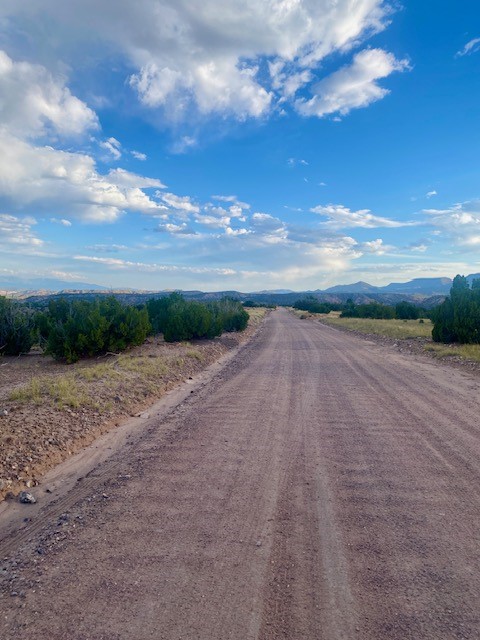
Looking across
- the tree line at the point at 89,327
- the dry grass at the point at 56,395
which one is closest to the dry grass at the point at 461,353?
the tree line at the point at 89,327

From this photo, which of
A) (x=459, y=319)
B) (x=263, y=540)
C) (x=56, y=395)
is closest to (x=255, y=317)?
(x=459, y=319)

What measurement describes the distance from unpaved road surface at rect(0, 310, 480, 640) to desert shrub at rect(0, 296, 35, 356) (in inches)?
654

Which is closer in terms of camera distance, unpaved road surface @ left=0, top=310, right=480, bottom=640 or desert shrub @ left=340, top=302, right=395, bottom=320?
unpaved road surface @ left=0, top=310, right=480, bottom=640

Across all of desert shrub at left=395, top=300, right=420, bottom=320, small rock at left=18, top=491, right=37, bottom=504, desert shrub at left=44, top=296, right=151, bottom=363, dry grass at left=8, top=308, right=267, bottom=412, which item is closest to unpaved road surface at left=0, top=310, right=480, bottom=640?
small rock at left=18, top=491, right=37, bottom=504

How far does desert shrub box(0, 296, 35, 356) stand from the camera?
72.4 feet

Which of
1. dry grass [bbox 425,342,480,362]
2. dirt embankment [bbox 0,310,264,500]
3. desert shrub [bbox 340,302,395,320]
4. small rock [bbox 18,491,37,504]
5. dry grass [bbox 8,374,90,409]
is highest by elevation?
desert shrub [bbox 340,302,395,320]

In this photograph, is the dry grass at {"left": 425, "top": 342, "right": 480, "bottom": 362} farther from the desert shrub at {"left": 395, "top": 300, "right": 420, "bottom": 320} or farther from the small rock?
the desert shrub at {"left": 395, "top": 300, "right": 420, "bottom": 320}

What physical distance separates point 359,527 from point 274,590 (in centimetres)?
141

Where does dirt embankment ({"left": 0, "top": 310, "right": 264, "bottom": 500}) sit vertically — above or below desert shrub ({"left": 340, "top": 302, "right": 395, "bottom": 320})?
below

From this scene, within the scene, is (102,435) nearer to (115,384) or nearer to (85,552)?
(115,384)

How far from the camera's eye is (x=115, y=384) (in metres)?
11.8

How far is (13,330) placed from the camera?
22.1 metres

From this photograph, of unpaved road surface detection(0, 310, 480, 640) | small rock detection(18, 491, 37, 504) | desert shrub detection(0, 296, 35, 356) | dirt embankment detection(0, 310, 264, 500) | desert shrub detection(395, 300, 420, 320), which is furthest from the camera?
desert shrub detection(395, 300, 420, 320)

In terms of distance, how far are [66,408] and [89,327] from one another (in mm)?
10583
